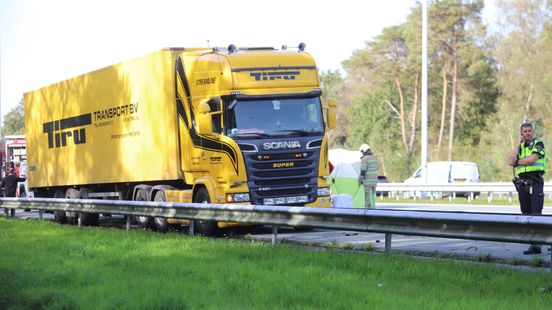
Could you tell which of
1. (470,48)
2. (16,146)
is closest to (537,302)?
(16,146)

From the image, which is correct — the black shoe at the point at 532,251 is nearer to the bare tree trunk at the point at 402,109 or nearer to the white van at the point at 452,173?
the white van at the point at 452,173

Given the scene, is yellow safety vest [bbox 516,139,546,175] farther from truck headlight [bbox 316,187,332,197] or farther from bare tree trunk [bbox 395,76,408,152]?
bare tree trunk [bbox 395,76,408,152]

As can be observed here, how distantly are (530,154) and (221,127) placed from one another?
6219 mm

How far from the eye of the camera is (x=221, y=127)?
17.9m

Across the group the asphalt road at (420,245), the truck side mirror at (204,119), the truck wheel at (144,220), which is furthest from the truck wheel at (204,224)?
the truck wheel at (144,220)

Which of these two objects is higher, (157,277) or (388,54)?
(388,54)

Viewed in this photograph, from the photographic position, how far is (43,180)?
27234 mm

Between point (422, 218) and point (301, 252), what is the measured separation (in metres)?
1.68

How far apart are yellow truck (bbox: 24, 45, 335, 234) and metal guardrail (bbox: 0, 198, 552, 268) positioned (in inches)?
45.7

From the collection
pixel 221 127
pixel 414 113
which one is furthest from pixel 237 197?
pixel 414 113

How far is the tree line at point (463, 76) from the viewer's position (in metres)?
65.1

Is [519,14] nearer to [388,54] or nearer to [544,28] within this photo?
[544,28]

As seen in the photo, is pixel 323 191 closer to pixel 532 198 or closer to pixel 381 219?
pixel 532 198

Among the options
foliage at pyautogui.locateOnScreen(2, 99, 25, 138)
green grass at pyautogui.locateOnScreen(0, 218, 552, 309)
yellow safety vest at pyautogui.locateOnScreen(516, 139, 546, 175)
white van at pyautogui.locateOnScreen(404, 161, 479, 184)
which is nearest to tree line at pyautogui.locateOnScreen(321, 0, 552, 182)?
white van at pyautogui.locateOnScreen(404, 161, 479, 184)
